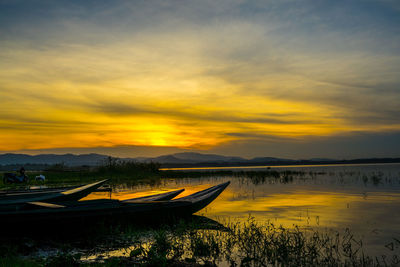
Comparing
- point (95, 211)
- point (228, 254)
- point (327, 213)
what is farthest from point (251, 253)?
point (327, 213)

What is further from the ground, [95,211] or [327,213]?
[95,211]

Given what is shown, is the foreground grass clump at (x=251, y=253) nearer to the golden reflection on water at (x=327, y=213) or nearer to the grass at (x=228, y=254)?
the grass at (x=228, y=254)

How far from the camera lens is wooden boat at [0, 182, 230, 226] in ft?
25.5

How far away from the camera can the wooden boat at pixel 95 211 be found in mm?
7762

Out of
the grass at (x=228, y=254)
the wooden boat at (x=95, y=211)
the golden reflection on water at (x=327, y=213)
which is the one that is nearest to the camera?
the grass at (x=228, y=254)

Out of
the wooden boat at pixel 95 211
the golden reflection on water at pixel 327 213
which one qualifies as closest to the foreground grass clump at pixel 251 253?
the golden reflection on water at pixel 327 213

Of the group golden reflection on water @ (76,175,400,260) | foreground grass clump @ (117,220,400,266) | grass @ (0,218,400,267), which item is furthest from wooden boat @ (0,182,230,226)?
foreground grass clump @ (117,220,400,266)

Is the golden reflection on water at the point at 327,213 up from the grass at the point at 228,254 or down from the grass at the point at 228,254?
down

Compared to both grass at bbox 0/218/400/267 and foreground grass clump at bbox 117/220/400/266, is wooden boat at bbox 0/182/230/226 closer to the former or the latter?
grass at bbox 0/218/400/267

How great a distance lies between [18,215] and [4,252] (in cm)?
124

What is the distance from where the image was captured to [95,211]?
869 cm

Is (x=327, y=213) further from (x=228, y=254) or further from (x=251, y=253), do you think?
(x=228, y=254)

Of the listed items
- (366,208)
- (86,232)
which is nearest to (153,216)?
(86,232)

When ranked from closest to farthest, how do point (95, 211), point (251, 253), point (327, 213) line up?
point (251, 253) < point (95, 211) < point (327, 213)
